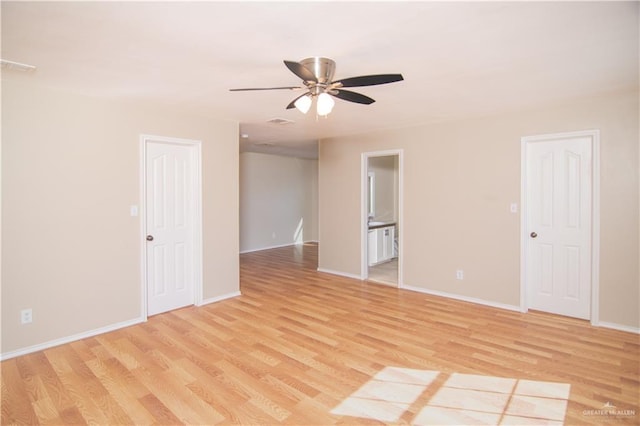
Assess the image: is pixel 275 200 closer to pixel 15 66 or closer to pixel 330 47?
pixel 15 66

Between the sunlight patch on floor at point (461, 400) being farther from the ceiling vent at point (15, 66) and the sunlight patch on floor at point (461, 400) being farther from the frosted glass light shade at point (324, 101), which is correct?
the ceiling vent at point (15, 66)

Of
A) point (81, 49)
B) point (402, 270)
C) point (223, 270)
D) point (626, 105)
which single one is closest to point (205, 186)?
point (223, 270)

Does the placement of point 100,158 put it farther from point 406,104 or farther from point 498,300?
point 498,300

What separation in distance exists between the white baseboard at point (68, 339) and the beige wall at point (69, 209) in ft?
0.10

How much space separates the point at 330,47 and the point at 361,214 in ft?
11.8

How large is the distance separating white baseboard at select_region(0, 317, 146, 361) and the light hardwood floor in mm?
82

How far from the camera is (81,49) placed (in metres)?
2.34

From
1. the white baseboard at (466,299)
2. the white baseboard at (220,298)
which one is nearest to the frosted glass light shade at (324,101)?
the white baseboard at (220,298)

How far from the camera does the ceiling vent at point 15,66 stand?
98.9 inches

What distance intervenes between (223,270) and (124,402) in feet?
7.65

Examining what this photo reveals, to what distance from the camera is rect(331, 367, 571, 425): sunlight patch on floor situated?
2.15 m

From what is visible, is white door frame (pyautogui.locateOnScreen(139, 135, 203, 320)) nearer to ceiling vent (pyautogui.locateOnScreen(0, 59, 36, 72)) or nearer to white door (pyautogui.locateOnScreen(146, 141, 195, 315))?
white door (pyautogui.locateOnScreen(146, 141, 195, 315))

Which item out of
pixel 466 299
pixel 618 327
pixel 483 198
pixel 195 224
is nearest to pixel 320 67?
pixel 195 224

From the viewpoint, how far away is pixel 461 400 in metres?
2.33
